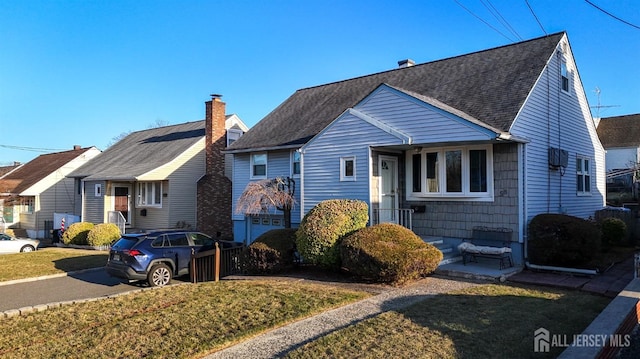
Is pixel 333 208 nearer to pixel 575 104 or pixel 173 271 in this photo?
pixel 173 271

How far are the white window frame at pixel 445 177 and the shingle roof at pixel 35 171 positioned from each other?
28.6 m

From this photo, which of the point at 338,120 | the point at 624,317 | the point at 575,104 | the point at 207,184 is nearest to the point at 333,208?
the point at 338,120

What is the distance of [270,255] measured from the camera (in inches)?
460

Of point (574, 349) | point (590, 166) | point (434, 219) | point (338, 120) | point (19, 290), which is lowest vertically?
point (19, 290)

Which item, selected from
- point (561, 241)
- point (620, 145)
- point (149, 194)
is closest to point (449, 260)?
point (561, 241)

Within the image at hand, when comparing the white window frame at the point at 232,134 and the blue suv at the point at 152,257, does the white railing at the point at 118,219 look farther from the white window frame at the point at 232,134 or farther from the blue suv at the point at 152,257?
the blue suv at the point at 152,257

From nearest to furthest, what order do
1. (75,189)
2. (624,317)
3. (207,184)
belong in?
(624,317) < (207,184) < (75,189)

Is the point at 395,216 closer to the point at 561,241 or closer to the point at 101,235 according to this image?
the point at 561,241

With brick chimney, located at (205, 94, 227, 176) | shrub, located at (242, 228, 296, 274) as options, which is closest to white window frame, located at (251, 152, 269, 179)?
brick chimney, located at (205, 94, 227, 176)

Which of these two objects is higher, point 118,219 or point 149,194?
point 149,194

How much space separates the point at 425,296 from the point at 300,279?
353cm

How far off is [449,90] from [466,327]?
10.00 metres

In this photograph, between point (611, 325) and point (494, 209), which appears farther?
point (494, 209)

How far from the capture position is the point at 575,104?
618 inches
